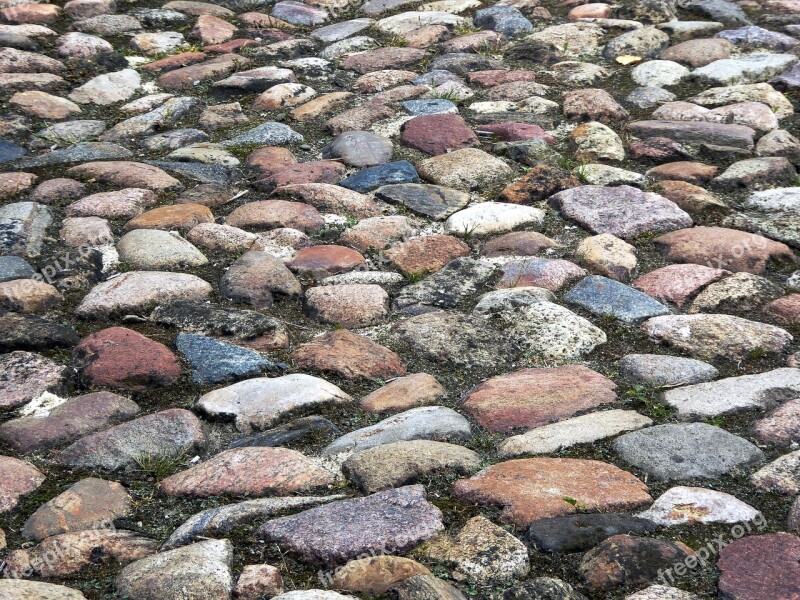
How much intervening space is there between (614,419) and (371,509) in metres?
0.73

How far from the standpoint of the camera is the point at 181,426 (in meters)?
2.37

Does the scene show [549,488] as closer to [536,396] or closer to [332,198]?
[536,396]

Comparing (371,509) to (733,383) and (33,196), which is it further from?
(33,196)

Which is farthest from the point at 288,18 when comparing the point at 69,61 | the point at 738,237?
the point at 738,237

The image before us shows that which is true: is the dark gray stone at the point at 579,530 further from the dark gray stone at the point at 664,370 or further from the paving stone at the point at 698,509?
the dark gray stone at the point at 664,370

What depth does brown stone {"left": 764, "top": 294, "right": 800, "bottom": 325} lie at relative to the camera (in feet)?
9.39

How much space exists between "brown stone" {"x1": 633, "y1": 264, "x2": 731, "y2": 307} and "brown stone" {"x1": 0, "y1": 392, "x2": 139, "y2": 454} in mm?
1646

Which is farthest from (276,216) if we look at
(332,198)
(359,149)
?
(359,149)

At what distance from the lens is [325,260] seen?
10.6 feet

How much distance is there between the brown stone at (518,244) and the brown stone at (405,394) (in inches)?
32.3

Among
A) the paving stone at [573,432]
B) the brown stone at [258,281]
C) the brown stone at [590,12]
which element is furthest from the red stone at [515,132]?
the paving stone at [573,432]

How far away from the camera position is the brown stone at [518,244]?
10.8ft

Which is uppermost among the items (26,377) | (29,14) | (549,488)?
(29,14)

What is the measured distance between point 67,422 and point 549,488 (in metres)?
1.20
